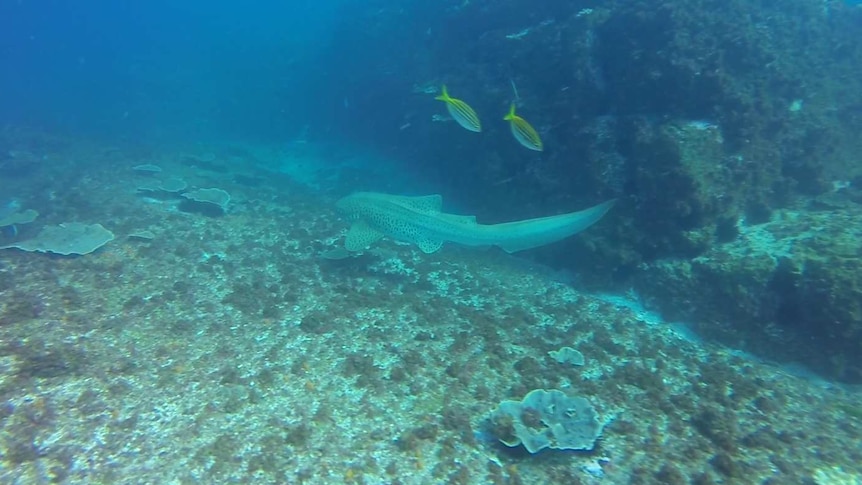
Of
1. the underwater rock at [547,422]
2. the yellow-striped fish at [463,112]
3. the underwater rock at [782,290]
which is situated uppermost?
the yellow-striped fish at [463,112]

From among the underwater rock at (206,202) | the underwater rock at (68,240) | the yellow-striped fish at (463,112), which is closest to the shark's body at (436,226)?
the yellow-striped fish at (463,112)

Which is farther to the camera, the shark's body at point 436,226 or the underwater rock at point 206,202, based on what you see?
the underwater rock at point 206,202

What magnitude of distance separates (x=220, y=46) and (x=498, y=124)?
58544 mm

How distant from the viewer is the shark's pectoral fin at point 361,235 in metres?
8.84

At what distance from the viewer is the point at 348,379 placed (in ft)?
19.6

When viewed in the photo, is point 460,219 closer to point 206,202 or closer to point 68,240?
point 206,202

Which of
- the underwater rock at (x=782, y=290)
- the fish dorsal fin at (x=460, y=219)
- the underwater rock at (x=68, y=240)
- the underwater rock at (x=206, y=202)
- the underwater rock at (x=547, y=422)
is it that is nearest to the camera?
the underwater rock at (x=547, y=422)

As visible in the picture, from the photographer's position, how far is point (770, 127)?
377 inches

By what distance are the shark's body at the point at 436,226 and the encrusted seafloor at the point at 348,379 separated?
3.22 feet

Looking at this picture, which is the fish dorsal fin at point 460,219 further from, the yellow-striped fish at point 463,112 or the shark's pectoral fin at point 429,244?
the yellow-striped fish at point 463,112

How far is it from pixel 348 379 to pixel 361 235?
12.2 feet

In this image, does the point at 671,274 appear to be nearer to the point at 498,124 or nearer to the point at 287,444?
the point at 498,124

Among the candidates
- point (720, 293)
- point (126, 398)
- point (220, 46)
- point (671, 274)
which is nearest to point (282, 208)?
point (126, 398)

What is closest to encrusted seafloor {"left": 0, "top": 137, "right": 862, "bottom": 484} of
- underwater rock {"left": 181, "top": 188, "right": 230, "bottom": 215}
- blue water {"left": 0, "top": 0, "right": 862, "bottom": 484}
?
blue water {"left": 0, "top": 0, "right": 862, "bottom": 484}
